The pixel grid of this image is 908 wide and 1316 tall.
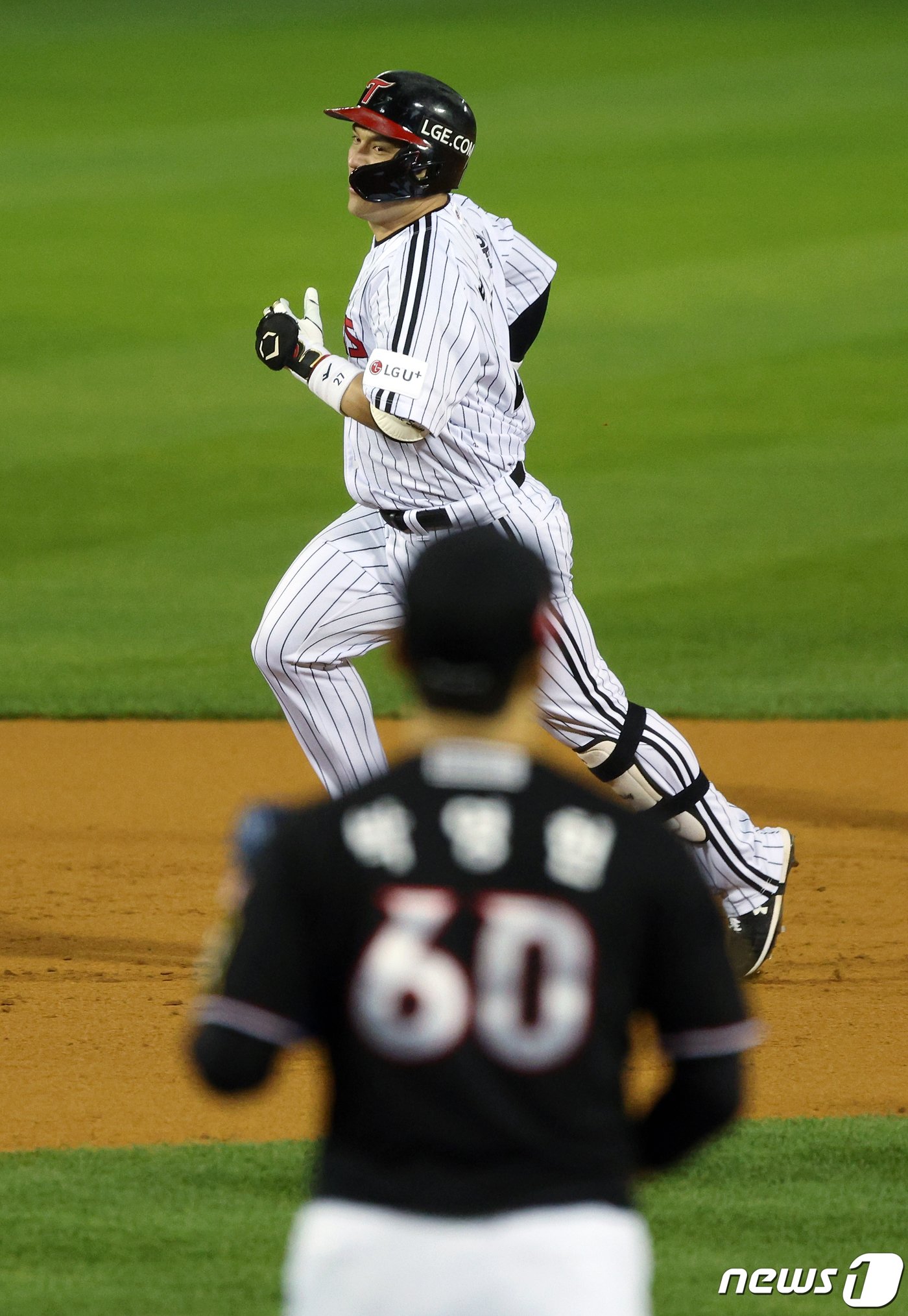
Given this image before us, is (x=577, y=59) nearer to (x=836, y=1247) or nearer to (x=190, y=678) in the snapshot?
(x=190, y=678)

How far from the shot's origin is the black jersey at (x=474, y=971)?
215cm

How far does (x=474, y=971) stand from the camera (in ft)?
7.08

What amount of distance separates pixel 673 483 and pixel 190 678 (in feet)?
16.5

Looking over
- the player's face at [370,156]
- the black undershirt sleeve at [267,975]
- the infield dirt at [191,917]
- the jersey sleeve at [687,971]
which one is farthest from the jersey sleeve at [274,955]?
the player's face at [370,156]

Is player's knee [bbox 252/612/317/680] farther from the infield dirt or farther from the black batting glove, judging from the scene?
the infield dirt

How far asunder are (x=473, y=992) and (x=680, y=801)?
11.2 feet

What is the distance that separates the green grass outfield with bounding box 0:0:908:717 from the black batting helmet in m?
4.05

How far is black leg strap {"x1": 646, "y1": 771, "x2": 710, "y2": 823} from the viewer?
18.1 feet

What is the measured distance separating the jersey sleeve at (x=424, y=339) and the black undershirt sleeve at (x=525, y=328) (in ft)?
1.64

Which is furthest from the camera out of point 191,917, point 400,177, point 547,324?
point 547,324

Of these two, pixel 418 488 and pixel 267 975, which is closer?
pixel 267 975

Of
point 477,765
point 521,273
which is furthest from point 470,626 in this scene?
point 521,273

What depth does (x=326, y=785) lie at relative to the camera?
555 cm

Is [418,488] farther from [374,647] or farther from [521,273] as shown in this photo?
[521,273]
